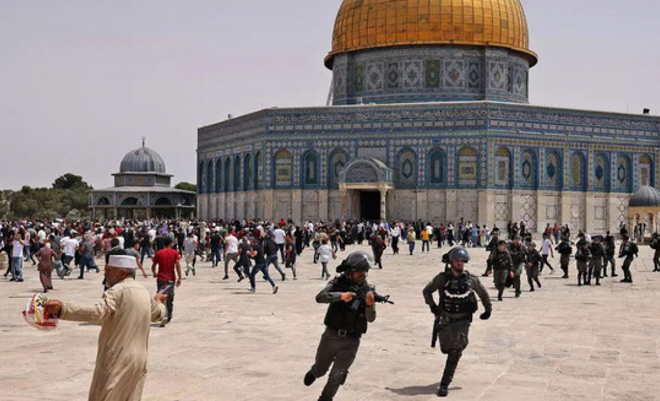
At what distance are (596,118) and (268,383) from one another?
40513mm

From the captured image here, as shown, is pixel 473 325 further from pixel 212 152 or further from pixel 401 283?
pixel 212 152

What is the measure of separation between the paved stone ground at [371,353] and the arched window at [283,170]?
96.5 ft

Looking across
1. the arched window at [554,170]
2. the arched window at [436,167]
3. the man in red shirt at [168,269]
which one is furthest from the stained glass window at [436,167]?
the man in red shirt at [168,269]

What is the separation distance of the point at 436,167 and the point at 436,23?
8815 mm

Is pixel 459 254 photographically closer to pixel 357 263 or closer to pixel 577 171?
pixel 357 263

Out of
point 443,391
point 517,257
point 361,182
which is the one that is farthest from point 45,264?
point 361,182

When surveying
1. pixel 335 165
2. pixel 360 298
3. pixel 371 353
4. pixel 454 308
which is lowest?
pixel 371 353

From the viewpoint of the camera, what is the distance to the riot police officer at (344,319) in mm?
6949

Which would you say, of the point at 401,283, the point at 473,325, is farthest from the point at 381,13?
the point at 473,325

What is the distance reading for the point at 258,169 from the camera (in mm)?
48031

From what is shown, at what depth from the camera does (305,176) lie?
46625 mm

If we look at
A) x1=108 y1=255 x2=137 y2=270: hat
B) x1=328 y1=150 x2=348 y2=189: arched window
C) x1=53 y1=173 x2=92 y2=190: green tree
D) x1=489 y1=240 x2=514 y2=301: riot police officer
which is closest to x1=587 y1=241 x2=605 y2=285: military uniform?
x1=489 y1=240 x2=514 y2=301: riot police officer

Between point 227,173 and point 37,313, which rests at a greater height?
point 227,173

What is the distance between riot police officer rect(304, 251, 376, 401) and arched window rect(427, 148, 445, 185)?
1480 inches
